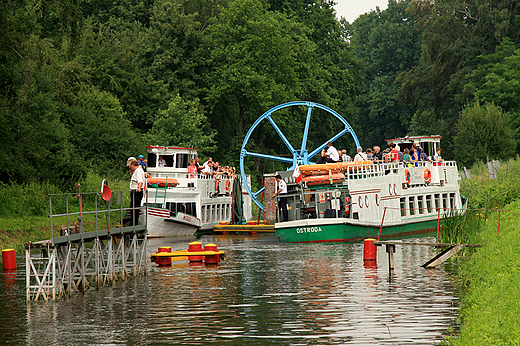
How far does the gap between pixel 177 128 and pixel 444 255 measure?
39.1 meters

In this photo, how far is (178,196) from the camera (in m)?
41.6

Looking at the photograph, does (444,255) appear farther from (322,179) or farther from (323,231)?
(322,179)

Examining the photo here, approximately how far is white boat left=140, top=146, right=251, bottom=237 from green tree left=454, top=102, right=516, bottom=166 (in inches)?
829

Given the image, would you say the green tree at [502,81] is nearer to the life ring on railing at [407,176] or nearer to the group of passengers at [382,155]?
the group of passengers at [382,155]

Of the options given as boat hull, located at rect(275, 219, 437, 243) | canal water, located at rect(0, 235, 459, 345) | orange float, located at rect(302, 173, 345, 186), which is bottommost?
canal water, located at rect(0, 235, 459, 345)

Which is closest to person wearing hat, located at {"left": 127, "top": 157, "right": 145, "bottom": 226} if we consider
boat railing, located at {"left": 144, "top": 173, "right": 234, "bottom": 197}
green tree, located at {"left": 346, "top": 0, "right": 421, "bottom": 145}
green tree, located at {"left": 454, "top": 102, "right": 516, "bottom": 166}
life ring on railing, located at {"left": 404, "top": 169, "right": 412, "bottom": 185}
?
life ring on railing, located at {"left": 404, "top": 169, "right": 412, "bottom": 185}

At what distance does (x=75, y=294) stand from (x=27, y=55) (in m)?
17.2

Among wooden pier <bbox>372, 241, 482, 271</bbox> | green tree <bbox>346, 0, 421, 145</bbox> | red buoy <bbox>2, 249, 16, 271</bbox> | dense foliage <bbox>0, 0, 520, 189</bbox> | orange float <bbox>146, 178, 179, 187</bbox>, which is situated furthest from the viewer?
green tree <bbox>346, 0, 421, 145</bbox>

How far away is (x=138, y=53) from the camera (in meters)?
62.7

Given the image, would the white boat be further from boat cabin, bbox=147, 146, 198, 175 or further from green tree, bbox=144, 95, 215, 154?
green tree, bbox=144, 95, 215, 154

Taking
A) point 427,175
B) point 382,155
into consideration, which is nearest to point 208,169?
point 382,155

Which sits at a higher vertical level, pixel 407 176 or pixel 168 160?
pixel 168 160

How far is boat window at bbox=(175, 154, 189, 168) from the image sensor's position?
43.1 metres

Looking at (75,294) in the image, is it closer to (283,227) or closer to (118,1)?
(283,227)
